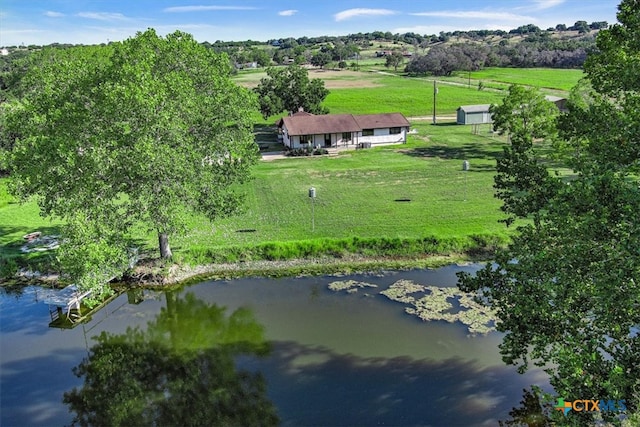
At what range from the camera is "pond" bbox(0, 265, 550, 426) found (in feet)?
53.0

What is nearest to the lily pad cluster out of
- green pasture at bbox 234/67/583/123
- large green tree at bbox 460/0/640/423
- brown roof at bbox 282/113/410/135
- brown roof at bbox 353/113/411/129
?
large green tree at bbox 460/0/640/423

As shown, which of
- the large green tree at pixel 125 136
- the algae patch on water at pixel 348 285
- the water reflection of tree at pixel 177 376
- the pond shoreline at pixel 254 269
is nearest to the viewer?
the water reflection of tree at pixel 177 376

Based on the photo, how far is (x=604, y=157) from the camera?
1247 centimetres

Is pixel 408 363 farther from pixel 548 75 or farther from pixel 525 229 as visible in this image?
pixel 548 75

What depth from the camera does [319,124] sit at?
5416cm

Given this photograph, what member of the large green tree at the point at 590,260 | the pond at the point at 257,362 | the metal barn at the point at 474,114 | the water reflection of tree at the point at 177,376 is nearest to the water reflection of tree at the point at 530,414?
the pond at the point at 257,362

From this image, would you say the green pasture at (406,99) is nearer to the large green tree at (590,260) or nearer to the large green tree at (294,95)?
the large green tree at (294,95)

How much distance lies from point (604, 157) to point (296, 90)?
5259cm

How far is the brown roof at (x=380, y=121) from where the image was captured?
5544 cm

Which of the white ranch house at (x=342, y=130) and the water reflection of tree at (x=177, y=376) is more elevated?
the white ranch house at (x=342, y=130)

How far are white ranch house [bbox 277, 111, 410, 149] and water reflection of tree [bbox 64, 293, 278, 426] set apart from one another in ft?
109

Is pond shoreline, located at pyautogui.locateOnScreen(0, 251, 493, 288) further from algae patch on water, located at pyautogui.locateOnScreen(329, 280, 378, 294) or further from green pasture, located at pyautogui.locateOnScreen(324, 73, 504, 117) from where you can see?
green pasture, located at pyautogui.locateOnScreen(324, 73, 504, 117)

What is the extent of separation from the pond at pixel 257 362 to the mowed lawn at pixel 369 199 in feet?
18.8

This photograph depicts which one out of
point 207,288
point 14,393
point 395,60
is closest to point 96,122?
point 207,288
